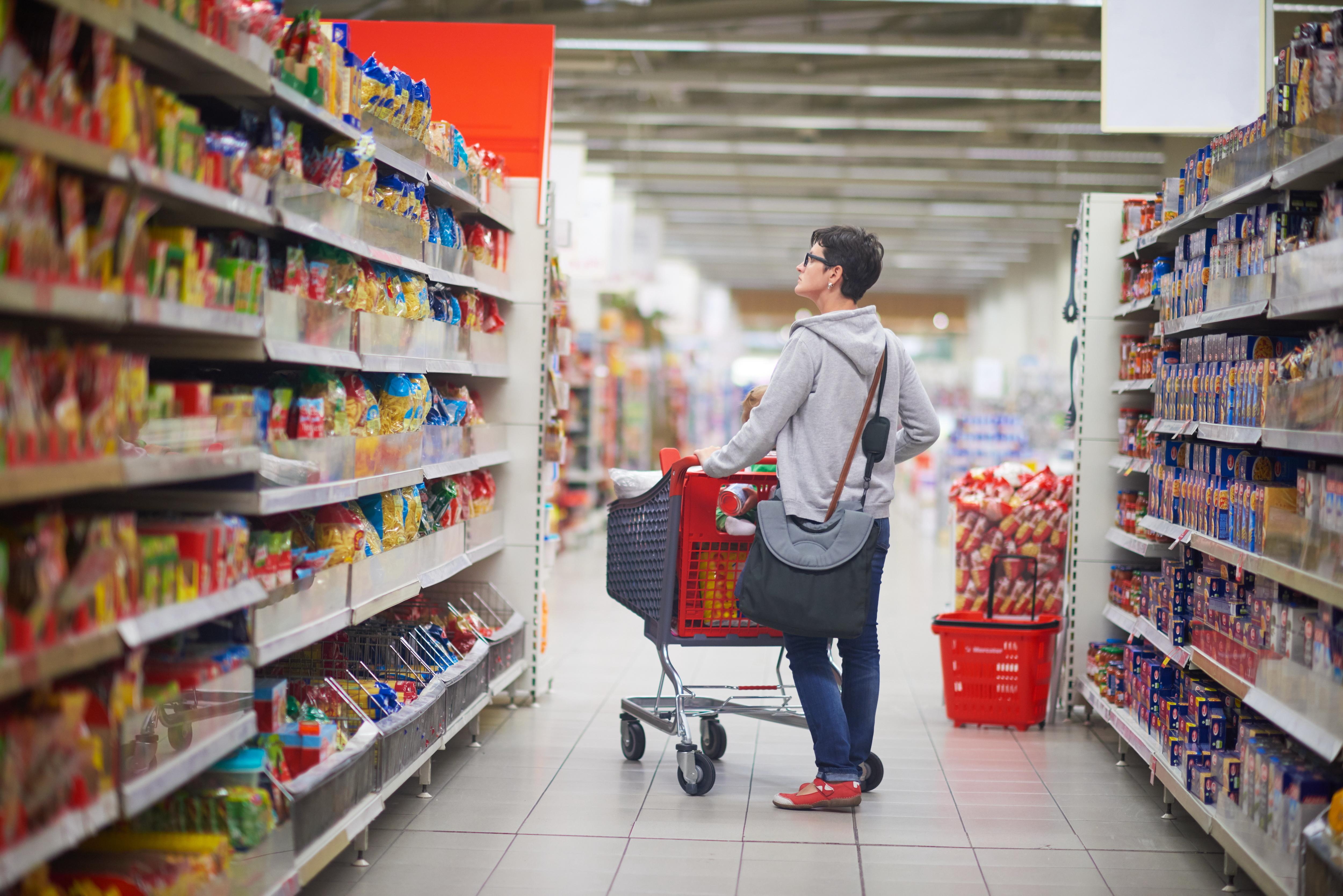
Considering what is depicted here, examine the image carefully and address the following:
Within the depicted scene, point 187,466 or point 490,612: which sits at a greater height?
point 187,466

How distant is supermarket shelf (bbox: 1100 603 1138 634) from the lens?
4.64 m

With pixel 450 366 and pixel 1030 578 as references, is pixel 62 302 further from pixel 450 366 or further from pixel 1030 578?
pixel 1030 578

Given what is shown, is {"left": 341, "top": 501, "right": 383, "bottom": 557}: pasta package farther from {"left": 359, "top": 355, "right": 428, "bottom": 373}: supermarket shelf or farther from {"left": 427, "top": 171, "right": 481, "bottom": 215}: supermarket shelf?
{"left": 427, "top": 171, "right": 481, "bottom": 215}: supermarket shelf

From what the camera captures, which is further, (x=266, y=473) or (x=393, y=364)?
(x=393, y=364)

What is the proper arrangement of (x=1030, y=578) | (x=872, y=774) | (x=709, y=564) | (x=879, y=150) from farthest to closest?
1. (x=879, y=150)
2. (x=1030, y=578)
3. (x=872, y=774)
4. (x=709, y=564)

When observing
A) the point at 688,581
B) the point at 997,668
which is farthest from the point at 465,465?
the point at 997,668

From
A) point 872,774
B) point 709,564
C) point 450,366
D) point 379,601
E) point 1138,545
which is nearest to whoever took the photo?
point 379,601

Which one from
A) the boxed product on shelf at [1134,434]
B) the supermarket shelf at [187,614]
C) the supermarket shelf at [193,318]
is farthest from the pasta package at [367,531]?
the boxed product on shelf at [1134,434]

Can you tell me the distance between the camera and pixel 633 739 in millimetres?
4488

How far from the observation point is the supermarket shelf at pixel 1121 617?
15.2ft

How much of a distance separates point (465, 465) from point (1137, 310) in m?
2.67

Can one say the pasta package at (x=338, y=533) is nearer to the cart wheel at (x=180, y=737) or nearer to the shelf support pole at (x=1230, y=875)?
the cart wheel at (x=180, y=737)

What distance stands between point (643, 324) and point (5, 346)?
1390 cm

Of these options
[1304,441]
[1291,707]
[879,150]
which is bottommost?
[1291,707]
